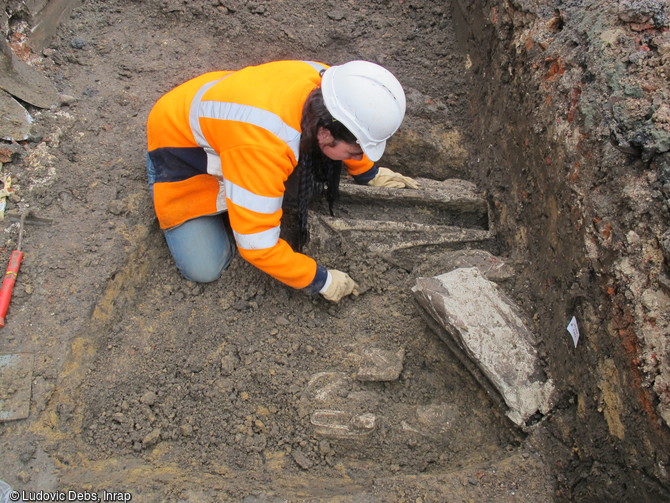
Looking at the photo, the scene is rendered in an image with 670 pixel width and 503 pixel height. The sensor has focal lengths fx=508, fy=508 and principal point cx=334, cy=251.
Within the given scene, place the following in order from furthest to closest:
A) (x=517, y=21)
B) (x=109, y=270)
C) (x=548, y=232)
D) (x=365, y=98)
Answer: (x=517, y=21)
(x=109, y=270)
(x=548, y=232)
(x=365, y=98)

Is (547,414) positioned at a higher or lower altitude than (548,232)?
lower

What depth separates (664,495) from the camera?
168 cm

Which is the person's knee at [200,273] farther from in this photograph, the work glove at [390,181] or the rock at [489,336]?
the rock at [489,336]

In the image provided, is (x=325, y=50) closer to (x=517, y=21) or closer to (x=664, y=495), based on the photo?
(x=517, y=21)

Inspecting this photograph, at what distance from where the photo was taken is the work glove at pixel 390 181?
3.01 m

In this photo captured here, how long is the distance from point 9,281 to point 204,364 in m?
1.01

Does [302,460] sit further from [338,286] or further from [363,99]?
[363,99]

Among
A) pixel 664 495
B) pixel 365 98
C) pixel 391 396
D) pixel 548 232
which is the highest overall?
pixel 365 98

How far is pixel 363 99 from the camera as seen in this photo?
204 centimetres

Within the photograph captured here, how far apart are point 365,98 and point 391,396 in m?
1.40

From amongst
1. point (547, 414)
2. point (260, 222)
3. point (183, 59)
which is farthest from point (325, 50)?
point (547, 414)

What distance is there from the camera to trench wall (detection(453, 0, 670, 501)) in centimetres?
181

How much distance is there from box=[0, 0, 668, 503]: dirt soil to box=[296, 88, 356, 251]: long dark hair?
309 mm

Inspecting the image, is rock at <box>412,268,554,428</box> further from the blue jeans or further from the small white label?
the blue jeans
